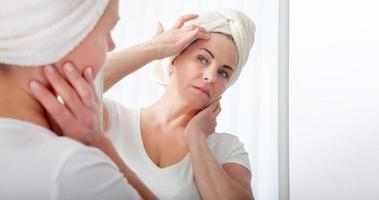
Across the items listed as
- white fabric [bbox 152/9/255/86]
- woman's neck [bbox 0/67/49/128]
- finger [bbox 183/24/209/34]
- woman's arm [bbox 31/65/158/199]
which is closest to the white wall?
white fabric [bbox 152/9/255/86]

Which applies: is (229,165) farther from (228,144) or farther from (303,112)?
(303,112)

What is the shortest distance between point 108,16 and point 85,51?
5 centimetres

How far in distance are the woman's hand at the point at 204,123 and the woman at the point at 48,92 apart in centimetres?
41

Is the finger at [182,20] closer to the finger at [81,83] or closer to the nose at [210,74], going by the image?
the nose at [210,74]

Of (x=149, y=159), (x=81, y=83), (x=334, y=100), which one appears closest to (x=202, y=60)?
(x=149, y=159)

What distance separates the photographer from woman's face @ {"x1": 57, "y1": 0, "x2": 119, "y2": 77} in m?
0.47

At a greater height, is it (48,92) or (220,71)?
(48,92)

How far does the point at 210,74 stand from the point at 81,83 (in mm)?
483

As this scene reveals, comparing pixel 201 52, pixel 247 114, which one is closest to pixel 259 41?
pixel 247 114

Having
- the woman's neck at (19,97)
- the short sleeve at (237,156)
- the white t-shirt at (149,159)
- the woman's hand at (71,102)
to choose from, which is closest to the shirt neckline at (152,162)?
the white t-shirt at (149,159)

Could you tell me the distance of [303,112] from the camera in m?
1.17

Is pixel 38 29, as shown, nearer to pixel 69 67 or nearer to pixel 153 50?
pixel 69 67

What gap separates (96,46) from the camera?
47 centimetres

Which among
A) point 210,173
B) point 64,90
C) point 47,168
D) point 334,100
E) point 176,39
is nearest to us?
point 47,168
